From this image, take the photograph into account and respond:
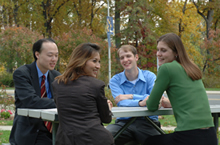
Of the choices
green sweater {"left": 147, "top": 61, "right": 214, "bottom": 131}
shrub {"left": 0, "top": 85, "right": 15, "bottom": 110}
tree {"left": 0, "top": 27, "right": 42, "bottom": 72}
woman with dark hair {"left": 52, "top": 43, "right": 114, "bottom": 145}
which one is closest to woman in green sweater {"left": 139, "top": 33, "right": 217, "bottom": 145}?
green sweater {"left": 147, "top": 61, "right": 214, "bottom": 131}

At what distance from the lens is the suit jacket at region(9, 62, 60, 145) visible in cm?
350

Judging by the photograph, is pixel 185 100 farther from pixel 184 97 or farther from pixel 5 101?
pixel 5 101

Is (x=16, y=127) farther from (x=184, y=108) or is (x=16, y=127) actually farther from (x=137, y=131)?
(x=184, y=108)

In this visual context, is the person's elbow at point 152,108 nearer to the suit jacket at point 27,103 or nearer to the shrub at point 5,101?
the suit jacket at point 27,103

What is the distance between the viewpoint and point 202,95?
3164mm

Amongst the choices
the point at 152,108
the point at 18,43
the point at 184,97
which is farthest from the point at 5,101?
the point at 18,43

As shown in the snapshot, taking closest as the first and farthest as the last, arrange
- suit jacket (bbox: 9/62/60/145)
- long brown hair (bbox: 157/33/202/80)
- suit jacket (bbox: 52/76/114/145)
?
suit jacket (bbox: 52/76/114/145) → long brown hair (bbox: 157/33/202/80) → suit jacket (bbox: 9/62/60/145)

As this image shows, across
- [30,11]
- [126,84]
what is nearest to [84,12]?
[30,11]

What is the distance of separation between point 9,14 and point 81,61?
31665 mm

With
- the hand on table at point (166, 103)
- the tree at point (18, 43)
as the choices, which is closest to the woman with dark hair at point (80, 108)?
the hand on table at point (166, 103)

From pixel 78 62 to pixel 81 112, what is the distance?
1.60ft

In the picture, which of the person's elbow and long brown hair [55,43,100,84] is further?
the person's elbow

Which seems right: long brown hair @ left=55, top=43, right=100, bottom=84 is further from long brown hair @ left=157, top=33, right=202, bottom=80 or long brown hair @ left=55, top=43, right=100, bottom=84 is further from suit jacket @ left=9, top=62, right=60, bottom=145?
long brown hair @ left=157, top=33, right=202, bottom=80

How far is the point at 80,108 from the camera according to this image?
272cm
